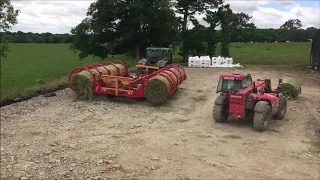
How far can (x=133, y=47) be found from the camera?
2878 cm

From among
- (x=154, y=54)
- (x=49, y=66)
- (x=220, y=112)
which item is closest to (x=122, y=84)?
(x=154, y=54)

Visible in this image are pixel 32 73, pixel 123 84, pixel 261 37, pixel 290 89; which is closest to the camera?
pixel 123 84

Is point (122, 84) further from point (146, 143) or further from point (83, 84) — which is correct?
point (146, 143)

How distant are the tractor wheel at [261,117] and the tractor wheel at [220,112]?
1.21m

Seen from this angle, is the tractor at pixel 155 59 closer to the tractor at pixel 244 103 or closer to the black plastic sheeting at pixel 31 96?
the black plastic sheeting at pixel 31 96

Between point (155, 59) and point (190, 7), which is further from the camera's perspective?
point (190, 7)

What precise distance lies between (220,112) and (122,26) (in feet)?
55.0

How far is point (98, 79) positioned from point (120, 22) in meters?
12.5

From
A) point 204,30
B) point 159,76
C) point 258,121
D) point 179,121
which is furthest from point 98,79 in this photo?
point 204,30

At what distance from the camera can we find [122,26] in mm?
26562

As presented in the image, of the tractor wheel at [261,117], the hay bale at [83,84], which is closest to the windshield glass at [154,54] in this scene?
the hay bale at [83,84]

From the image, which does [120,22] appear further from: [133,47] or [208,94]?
[208,94]

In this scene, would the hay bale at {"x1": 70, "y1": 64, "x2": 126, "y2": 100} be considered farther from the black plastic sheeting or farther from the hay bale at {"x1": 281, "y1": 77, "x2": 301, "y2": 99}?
the hay bale at {"x1": 281, "y1": 77, "x2": 301, "y2": 99}

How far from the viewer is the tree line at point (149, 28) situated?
84.9ft
